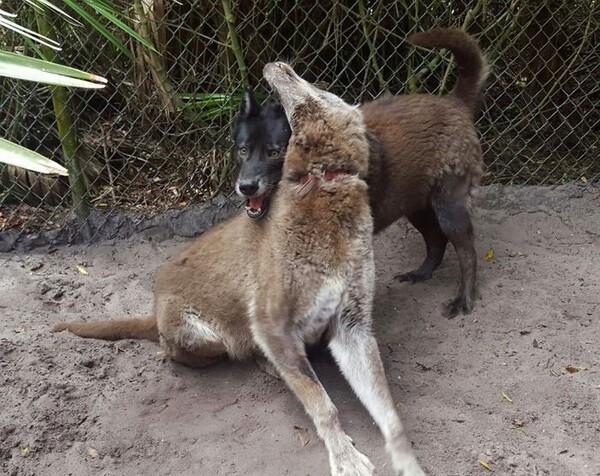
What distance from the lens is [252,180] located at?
3.53 metres

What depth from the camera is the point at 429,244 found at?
4.56 m

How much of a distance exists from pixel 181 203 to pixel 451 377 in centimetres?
254

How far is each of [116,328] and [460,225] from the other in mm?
1878

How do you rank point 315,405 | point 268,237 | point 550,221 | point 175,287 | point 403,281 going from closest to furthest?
point 315,405 → point 268,237 → point 175,287 → point 403,281 → point 550,221

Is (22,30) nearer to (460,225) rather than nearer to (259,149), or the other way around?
(259,149)

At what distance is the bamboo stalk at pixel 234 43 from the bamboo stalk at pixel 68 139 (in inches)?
42.1

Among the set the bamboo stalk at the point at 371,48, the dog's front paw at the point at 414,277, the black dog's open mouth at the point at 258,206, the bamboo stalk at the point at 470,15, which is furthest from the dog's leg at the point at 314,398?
the bamboo stalk at the point at 470,15

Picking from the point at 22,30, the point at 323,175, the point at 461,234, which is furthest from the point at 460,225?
the point at 22,30

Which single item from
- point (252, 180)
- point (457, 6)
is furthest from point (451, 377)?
point (457, 6)

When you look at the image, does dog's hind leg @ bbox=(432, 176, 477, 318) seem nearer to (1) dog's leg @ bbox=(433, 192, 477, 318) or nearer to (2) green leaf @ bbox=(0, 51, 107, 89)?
(1) dog's leg @ bbox=(433, 192, 477, 318)

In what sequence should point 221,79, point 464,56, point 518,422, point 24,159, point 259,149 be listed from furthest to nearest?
point 221,79
point 464,56
point 259,149
point 518,422
point 24,159

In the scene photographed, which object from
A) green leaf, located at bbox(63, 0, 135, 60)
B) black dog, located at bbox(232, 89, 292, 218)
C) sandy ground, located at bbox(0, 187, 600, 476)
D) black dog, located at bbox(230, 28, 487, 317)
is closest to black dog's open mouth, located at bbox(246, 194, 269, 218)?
black dog, located at bbox(232, 89, 292, 218)

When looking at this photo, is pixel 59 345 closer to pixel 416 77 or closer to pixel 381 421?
pixel 381 421

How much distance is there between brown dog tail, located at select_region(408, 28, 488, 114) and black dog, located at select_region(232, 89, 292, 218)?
1058 millimetres
